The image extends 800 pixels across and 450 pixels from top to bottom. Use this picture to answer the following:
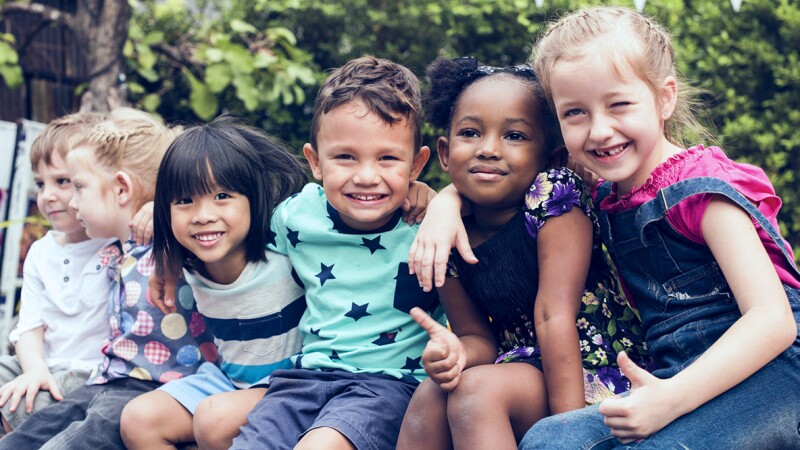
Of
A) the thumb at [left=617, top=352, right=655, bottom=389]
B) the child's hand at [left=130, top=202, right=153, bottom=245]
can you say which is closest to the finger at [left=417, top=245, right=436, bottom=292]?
the thumb at [left=617, top=352, right=655, bottom=389]

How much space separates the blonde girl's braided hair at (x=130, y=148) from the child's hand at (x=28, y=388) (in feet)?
2.39

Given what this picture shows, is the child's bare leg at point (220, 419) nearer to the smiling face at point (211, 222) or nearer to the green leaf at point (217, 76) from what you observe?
the smiling face at point (211, 222)

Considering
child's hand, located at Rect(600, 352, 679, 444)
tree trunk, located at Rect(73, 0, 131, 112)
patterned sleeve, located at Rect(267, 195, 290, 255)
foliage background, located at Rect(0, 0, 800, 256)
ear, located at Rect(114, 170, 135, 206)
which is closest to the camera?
child's hand, located at Rect(600, 352, 679, 444)

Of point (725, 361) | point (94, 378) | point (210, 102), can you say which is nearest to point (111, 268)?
point (94, 378)

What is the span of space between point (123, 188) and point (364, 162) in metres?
1.14

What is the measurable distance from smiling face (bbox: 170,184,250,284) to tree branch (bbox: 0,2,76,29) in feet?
8.22

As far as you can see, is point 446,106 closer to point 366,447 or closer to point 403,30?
point 366,447

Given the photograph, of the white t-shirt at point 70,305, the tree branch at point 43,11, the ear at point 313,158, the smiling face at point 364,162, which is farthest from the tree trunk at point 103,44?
the smiling face at point 364,162

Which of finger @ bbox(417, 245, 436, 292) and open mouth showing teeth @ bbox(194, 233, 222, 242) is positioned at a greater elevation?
finger @ bbox(417, 245, 436, 292)

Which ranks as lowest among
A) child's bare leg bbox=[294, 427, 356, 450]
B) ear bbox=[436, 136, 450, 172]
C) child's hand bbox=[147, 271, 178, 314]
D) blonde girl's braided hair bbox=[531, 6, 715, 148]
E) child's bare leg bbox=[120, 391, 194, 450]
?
child's bare leg bbox=[120, 391, 194, 450]

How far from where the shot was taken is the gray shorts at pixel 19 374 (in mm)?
3018

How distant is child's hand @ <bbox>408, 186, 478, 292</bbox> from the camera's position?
7.10 ft

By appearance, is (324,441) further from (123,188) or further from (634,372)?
(123,188)

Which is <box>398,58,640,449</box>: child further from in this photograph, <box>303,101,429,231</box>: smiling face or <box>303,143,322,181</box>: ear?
<box>303,143,322,181</box>: ear
